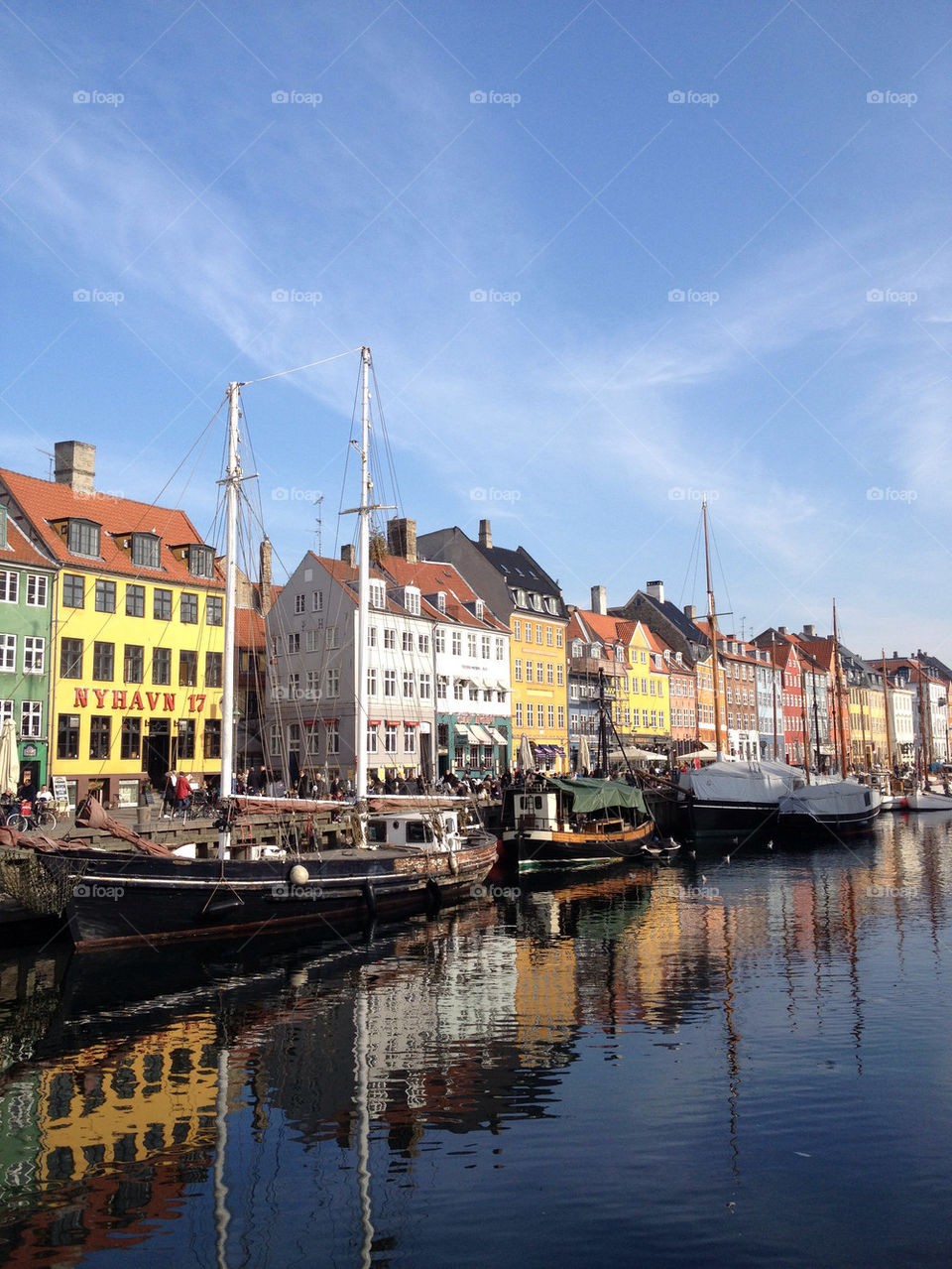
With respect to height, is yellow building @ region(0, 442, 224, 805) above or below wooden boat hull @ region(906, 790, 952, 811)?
above

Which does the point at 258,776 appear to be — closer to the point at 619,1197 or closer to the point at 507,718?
the point at 507,718

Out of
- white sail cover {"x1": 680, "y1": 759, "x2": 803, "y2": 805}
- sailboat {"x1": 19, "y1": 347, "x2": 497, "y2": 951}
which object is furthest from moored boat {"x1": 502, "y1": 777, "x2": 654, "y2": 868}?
white sail cover {"x1": 680, "y1": 759, "x2": 803, "y2": 805}

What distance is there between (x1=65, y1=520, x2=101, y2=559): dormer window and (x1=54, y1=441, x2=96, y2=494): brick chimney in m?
3.96

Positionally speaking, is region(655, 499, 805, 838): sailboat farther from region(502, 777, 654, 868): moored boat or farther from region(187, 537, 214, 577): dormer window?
region(187, 537, 214, 577): dormer window

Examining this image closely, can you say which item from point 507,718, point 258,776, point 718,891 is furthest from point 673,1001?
point 507,718

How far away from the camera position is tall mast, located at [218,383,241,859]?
2827cm

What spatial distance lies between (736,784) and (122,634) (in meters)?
36.0

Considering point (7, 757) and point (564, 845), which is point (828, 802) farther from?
point (7, 757)

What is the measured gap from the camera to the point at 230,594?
29.4m

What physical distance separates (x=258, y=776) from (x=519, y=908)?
19367 millimetres

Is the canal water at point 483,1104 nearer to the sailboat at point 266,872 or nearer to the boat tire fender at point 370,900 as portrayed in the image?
the sailboat at point 266,872

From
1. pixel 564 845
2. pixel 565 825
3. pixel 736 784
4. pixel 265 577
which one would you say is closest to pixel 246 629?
pixel 265 577

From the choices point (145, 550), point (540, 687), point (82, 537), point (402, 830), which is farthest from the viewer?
point (540, 687)

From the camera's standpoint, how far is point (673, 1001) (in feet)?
67.1
